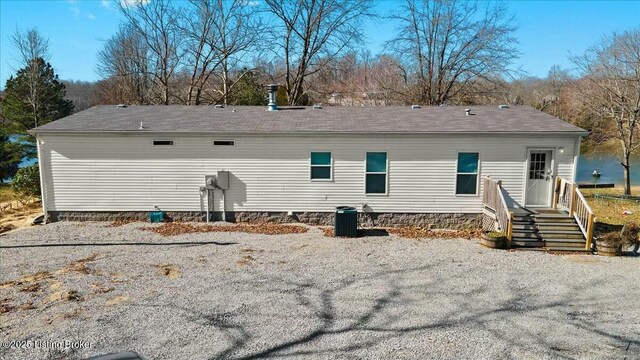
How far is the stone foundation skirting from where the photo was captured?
13.4 m

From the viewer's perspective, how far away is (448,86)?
92.1 feet

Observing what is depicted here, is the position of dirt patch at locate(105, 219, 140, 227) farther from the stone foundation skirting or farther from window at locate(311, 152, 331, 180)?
window at locate(311, 152, 331, 180)

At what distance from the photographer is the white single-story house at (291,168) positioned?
13.0 metres

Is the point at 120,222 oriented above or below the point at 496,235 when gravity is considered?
below

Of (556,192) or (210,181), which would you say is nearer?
(556,192)

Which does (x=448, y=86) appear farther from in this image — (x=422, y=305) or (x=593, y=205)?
(x=422, y=305)

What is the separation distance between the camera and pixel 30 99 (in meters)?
26.8

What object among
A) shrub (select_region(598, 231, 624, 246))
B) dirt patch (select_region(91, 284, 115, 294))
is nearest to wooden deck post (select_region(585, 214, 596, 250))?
shrub (select_region(598, 231, 624, 246))

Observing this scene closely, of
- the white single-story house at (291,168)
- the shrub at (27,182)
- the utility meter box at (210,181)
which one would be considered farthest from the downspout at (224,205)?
the shrub at (27,182)

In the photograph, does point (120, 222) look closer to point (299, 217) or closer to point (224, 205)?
point (224, 205)

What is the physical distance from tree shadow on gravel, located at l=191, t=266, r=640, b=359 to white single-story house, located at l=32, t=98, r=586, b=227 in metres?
5.22

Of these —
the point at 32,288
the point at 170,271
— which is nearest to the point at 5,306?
the point at 32,288

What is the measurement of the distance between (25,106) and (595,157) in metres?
49.5

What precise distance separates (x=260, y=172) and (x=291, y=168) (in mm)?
1099
